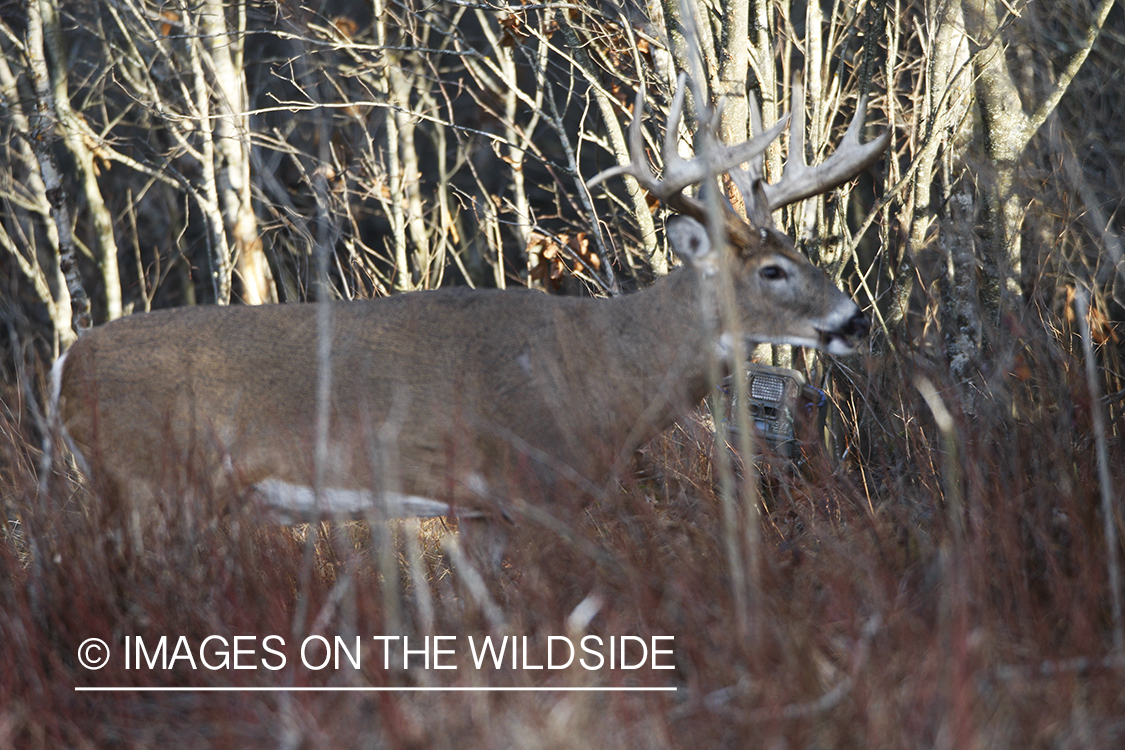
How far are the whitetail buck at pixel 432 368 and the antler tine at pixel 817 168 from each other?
62 millimetres

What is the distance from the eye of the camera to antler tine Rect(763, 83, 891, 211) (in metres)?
4.66

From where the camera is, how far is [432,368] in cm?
446

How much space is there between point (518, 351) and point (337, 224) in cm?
372

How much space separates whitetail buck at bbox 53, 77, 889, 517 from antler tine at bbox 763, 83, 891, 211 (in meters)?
0.06

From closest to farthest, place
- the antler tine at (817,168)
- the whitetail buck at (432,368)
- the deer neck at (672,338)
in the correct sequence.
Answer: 1. the whitetail buck at (432,368)
2. the deer neck at (672,338)
3. the antler tine at (817,168)

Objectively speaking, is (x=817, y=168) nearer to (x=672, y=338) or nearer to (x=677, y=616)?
(x=672, y=338)

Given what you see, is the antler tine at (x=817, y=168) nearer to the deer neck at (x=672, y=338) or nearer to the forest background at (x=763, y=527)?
the forest background at (x=763, y=527)

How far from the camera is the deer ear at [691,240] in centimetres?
450

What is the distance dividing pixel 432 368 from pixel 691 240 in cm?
118

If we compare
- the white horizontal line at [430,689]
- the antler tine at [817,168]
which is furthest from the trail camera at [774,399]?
the white horizontal line at [430,689]

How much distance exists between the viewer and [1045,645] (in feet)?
9.32

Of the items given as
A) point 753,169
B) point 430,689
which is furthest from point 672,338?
point 430,689

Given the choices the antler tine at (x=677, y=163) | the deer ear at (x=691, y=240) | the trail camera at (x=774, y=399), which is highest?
the antler tine at (x=677, y=163)

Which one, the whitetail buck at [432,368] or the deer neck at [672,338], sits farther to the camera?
the deer neck at [672,338]
